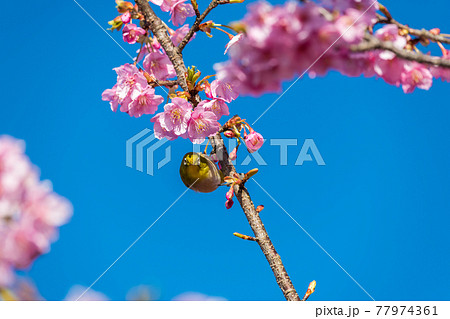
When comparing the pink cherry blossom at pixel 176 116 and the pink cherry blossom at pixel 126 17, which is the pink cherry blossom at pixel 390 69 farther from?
the pink cherry blossom at pixel 126 17

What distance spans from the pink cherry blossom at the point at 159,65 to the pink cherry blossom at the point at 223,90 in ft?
0.87

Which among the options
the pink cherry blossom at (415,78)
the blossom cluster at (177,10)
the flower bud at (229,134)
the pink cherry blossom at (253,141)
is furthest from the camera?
the blossom cluster at (177,10)

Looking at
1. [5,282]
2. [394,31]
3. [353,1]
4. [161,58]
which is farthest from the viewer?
[161,58]

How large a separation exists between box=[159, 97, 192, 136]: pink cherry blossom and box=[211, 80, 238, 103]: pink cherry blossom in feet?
0.47

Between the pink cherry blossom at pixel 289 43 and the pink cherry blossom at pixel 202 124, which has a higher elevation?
the pink cherry blossom at pixel 202 124

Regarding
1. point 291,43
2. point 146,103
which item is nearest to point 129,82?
point 146,103

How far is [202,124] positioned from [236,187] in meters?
0.29

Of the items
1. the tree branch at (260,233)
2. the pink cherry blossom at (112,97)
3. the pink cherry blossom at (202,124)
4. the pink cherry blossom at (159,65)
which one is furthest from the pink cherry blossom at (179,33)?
the tree branch at (260,233)

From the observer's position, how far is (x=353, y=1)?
80 centimetres

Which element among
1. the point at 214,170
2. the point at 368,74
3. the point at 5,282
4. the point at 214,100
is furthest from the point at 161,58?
the point at 5,282

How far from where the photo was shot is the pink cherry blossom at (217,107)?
166 cm

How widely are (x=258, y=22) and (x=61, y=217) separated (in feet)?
1.43

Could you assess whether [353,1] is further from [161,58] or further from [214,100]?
[161,58]

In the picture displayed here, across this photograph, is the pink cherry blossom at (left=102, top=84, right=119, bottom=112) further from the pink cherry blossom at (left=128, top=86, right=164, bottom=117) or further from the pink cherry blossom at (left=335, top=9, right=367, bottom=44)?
the pink cherry blossom at (left=335, top=9, right=367, bottom=44)
